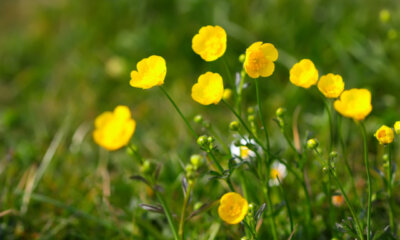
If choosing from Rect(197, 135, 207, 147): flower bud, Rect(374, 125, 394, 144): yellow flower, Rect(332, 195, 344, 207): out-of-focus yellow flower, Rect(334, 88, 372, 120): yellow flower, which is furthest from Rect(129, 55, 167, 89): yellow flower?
Rect(332, 195, 344, 207): out-of-focus yellow flower

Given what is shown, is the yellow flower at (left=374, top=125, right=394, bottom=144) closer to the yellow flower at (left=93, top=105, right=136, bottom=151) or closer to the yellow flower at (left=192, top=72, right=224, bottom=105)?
the yellow flower at (left=192, top=72, right=224, bottom=105)

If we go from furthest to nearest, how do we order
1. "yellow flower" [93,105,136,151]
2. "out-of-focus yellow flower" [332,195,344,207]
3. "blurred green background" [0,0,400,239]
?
1. "blurred green background" [0,0,400,239]
2. "out-of-focus yellow flower" [332,195,344,207]
3. "yellow flower" [93,105,136,151]

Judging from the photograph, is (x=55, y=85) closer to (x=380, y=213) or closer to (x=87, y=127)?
(x=87, y=127)

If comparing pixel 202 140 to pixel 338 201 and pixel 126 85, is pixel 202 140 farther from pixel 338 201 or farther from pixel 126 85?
pixel 126 85

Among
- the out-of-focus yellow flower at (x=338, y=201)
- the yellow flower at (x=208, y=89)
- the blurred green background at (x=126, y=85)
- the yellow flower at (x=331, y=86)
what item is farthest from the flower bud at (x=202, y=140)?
the out-of-focus yellow flower at (x=338, y=201)

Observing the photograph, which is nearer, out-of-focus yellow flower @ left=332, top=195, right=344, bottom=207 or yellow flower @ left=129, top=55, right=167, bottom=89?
yellow flower @ left=129, top=55, right=167, bottom=89

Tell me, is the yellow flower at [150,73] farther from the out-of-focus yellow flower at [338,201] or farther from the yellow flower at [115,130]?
the out-of-focus yellow flower at [338,201]

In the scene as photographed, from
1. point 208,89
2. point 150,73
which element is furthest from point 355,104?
point 150,73
